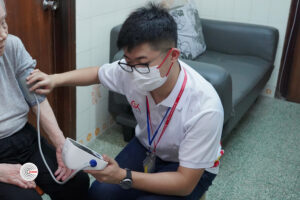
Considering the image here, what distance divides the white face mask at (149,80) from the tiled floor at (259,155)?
1.00 meters

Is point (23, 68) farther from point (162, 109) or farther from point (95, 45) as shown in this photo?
point (95, 45)

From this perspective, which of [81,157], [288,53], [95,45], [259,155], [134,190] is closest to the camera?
[81,157]

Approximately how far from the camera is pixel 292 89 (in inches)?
136

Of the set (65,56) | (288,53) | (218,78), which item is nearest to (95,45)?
(65,56)

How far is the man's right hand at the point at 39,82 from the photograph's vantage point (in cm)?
145

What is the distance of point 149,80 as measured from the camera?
4.45 ft

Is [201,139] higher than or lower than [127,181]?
higher

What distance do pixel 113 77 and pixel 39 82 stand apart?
308 millimetres

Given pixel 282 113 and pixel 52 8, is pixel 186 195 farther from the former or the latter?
pixel 282 113

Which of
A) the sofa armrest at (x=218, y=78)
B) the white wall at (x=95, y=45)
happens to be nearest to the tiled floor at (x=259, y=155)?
the white wall at (x=95, y=45)

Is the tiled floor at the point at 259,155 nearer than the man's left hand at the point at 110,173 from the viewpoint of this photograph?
No

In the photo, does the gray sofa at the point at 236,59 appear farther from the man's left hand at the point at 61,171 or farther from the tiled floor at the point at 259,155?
the man's left hand at the point at 61,171

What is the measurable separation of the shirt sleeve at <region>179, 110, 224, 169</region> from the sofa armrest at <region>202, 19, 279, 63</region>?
6.53 feet

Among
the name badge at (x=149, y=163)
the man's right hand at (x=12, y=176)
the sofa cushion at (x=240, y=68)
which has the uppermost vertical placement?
the man's right hand at (x=12, y=176)
